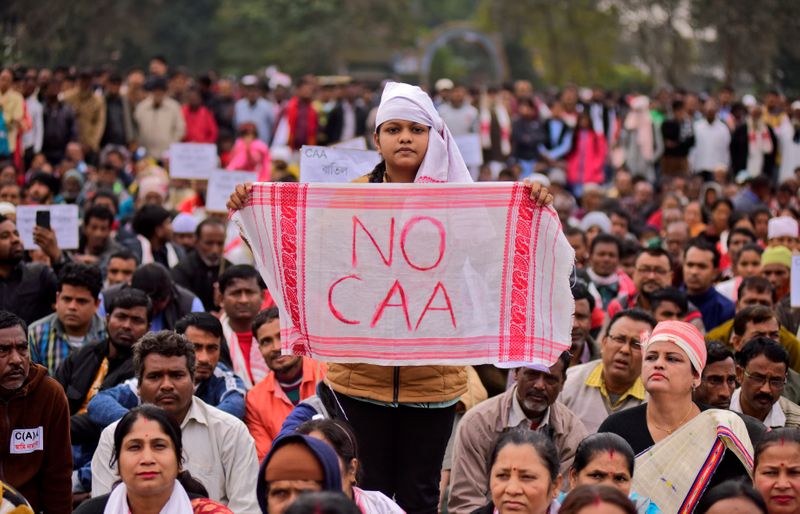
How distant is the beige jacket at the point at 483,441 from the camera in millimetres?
7906

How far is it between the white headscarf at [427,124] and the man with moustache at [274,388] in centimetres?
256

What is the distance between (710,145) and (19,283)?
15.8 m

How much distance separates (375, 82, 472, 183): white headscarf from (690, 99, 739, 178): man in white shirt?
1810cm

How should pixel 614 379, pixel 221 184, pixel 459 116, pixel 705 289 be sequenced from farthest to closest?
pixel 459 116 < pixel 221 184 < pixel 705 289 < pixel 614 379

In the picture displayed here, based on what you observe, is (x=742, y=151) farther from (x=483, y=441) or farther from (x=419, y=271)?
(x=419, y=271)

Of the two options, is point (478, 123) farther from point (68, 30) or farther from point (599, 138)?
point (68, 30)

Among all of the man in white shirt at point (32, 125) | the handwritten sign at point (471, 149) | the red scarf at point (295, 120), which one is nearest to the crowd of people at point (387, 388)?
the handwritten sign at point (471, 149)

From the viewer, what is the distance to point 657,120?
2498 cm

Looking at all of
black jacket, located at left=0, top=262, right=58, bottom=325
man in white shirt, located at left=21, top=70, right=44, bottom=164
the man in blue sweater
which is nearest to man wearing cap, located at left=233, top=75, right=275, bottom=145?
man in white shirt, located at left=21, top=70, right=44, bottom=164

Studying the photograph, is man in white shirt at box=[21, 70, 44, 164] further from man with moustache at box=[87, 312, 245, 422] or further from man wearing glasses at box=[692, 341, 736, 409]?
man wearing glasses at box=[692, 341, 736, 409]

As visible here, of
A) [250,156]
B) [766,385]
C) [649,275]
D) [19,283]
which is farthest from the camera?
[250,156]

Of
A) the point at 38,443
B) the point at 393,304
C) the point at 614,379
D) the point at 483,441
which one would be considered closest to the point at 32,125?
the point at 614,379

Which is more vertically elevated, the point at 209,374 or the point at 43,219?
the point at 43,219

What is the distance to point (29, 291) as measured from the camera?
34.6 feet
